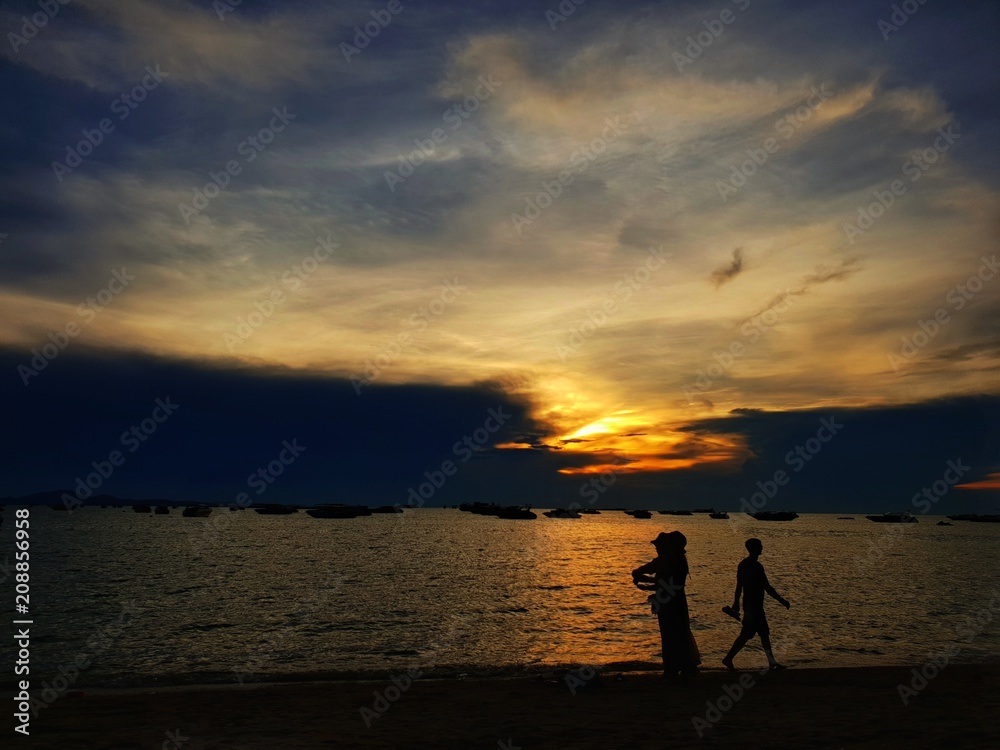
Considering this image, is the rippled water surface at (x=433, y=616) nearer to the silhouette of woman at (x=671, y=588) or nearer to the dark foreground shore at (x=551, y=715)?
the dark foreground shore at (x=551, y=715)

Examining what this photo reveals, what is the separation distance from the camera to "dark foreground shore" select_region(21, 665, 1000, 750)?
34.7 ft

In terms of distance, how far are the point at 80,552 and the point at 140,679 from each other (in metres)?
65.1

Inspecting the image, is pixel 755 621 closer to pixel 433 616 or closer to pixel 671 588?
pixel 671 588

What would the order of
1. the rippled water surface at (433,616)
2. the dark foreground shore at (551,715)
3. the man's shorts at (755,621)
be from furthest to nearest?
1. the rippled water surface at (433,616)
2. the man's shorts at (755,621)
3. the dark foreground shore at (551,715)

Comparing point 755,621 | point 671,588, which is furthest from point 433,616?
point 671,588

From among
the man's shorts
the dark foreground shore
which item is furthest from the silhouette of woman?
the man's shorts

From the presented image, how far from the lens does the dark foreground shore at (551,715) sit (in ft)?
34.7

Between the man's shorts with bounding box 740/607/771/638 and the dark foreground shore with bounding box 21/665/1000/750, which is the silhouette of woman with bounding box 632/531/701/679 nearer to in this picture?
the dark foreground shore with bounding box 21/665/1000/750

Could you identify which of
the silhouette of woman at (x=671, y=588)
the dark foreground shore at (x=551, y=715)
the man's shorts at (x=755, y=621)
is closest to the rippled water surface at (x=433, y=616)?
the dark foreground shore at (x=551, y=715)

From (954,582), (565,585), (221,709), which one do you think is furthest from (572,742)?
(954,582)

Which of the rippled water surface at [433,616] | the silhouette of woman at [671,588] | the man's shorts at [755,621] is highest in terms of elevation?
the silhouette of woman at [671,588]

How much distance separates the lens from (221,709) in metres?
13.1

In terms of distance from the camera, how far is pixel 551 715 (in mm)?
12219

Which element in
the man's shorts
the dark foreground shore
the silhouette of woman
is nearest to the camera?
the dark foreground shore
